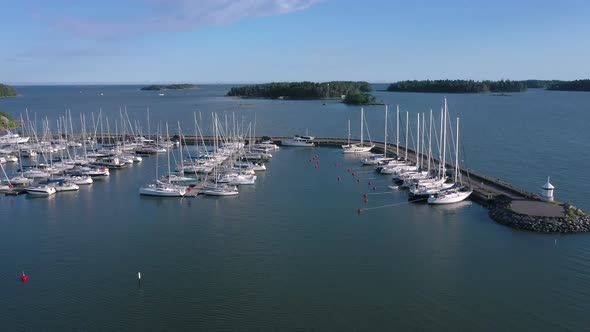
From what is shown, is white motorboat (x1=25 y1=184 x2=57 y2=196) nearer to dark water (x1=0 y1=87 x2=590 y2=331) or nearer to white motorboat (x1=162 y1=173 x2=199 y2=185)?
dark water (x1=0 y1=87 x2=590 y2=331)

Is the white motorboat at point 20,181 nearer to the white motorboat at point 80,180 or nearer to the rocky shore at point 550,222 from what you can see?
the white motorboat at point 80,180

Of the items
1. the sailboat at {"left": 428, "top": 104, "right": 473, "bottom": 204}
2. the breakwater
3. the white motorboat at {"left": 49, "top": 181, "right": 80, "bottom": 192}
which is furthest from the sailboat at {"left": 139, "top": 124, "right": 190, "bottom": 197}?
the breakwater

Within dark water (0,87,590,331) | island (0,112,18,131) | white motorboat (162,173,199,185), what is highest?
island (0,112,18,131)

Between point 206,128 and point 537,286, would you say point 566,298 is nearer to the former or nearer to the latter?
point 537,286

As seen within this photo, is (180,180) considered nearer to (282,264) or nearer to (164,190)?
(164,190)

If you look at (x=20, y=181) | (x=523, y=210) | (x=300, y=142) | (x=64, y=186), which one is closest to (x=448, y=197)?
(x=523, y=210)

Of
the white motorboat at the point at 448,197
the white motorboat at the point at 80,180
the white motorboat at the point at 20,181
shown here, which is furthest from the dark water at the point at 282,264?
the white motorboat at the point at 20,181
